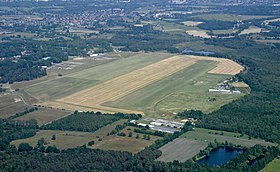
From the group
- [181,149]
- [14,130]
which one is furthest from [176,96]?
[14,130]

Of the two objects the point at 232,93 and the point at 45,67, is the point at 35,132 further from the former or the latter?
the point at 45,67

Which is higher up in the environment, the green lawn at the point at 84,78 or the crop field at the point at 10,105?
the crop field at the point at 10,105

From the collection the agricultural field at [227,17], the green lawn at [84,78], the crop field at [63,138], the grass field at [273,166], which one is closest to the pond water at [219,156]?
the grass field at [273,166]

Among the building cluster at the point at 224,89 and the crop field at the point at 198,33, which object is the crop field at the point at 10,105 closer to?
the building cluster at the point at 224,89

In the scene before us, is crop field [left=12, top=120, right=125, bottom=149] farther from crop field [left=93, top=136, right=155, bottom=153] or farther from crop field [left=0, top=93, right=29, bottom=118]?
crop field [left=0, top=93, right=29, bottom=118]

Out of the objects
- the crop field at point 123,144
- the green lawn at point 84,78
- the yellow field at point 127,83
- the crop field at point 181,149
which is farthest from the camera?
the green lawn at point 84,78

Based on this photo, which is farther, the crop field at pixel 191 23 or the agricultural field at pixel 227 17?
the agricultural field at pixel 227 17

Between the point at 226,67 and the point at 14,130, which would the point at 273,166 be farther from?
the point at 226,67
